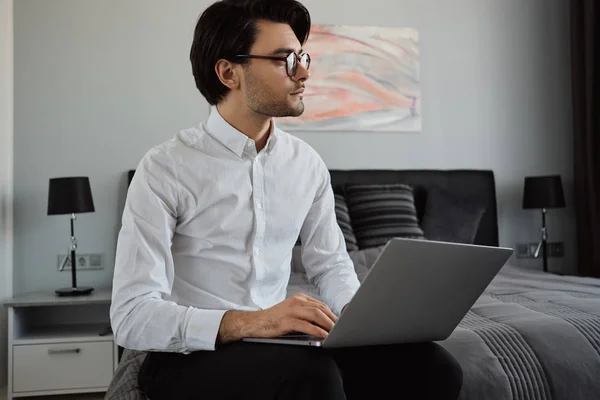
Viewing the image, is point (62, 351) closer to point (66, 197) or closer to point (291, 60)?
point (66, 197)

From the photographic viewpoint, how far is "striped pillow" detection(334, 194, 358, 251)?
314 cm

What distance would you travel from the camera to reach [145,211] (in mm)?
1261

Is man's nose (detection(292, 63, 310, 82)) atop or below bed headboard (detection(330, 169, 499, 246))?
atop

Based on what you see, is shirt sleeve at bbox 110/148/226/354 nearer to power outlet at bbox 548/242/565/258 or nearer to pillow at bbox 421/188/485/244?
pillow at bbox 421/188/485/244

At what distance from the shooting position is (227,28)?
1.43m

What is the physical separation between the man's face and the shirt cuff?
533 mm

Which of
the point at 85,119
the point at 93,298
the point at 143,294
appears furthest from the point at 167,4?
the point at 143,294

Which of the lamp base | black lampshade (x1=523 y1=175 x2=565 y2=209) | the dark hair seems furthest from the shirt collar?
black lampshade (x1=523 y1=175 x2=565 y2=209)

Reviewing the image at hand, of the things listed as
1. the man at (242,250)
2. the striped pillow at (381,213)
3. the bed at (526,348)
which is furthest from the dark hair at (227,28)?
the striped pillow at (381,213)

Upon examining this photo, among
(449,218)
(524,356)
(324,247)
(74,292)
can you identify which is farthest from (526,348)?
(74,292)

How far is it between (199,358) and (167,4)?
2.85m

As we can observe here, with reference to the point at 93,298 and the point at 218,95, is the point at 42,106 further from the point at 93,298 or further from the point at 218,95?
the point at 218,95

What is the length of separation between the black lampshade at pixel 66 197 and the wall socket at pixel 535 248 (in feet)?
8.62

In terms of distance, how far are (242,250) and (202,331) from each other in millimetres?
298
